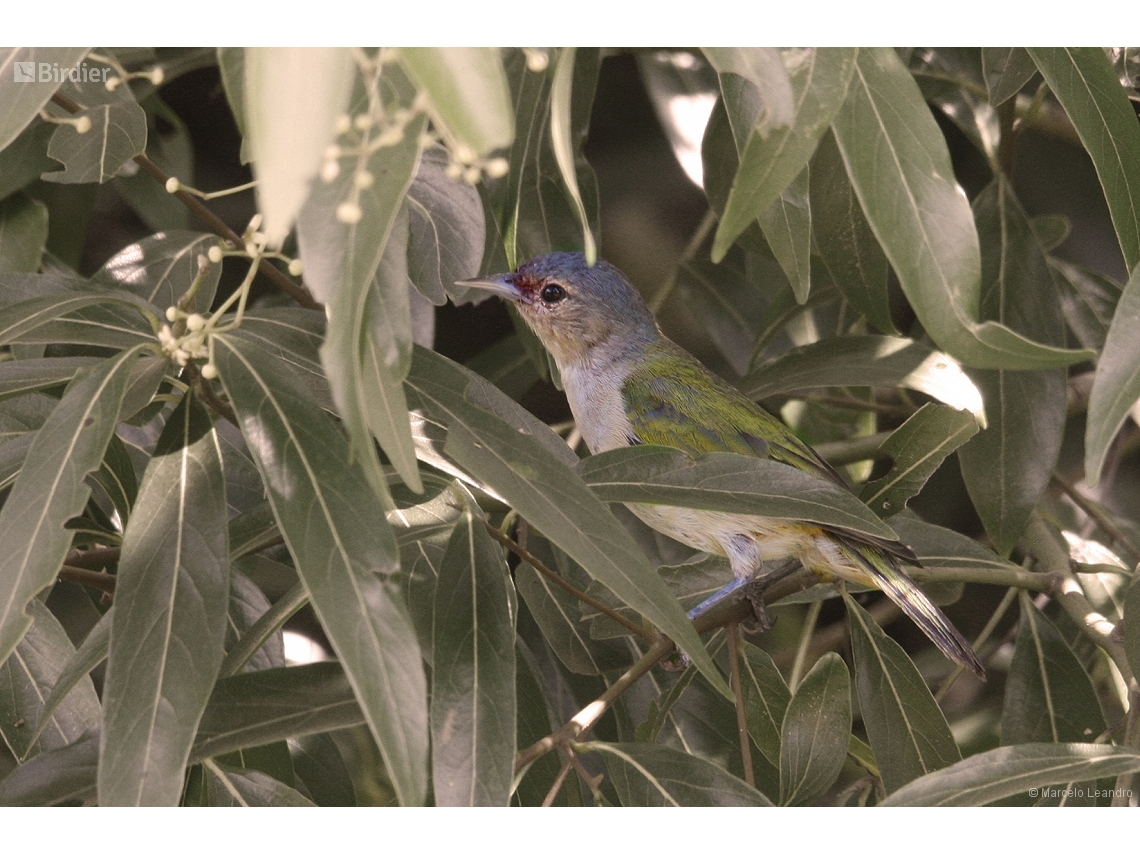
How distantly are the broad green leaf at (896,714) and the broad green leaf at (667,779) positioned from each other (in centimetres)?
45

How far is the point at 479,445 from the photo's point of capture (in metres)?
1.86

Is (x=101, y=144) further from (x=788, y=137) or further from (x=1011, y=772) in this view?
(x=1011, y=772)

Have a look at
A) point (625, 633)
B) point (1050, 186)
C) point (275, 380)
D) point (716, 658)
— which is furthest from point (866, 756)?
point (1050, 186)

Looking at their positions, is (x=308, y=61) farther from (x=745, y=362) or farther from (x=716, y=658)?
(x=745, y=362)

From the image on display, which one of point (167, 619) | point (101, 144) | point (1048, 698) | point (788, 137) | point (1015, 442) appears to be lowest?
point (1048, 698)

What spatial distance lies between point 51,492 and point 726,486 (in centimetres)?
108

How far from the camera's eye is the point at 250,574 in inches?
118

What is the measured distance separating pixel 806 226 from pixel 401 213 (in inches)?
35.7

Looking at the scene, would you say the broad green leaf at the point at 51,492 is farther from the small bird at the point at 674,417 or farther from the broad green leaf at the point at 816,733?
the broad green leaf at the point at 816,733

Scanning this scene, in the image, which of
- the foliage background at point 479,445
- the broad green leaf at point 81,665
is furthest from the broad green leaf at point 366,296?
the broad green leaf at point 81,665

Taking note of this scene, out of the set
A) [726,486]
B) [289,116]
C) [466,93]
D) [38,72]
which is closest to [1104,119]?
[726,486]

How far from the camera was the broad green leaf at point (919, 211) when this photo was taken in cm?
157

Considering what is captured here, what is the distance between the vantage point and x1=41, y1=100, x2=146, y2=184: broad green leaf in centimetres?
262

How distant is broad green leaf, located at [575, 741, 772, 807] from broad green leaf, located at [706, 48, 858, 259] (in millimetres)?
1112
